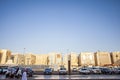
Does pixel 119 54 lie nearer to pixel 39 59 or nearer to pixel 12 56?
pixel 39 59

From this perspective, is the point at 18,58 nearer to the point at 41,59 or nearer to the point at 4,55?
the point at 4,55

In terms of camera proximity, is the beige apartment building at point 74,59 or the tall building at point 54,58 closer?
the tall building at point 54,58

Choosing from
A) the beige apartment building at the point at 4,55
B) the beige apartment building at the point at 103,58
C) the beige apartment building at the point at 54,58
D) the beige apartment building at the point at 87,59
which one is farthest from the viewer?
the beige apartment building at the point at 4,55

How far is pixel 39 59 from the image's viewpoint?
148 metres

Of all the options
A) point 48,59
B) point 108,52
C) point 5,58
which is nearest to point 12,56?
point 5,58

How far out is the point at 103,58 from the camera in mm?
131500

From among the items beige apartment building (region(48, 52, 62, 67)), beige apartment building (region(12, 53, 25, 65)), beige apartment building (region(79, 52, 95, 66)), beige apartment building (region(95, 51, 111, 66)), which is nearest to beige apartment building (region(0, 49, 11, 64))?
beige apartment building (region(12, 53, 25, 65))

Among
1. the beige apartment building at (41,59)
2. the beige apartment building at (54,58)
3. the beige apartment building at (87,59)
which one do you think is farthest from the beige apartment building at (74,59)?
the beige apartment building at (41,59)

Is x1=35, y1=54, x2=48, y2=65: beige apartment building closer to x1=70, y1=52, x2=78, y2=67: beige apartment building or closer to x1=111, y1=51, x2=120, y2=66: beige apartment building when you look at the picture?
x1=70, y1=52, x2=78, y2=67: beige apartment building

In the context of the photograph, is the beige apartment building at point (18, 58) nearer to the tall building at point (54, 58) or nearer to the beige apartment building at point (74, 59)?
the tall building at point (54, 58)

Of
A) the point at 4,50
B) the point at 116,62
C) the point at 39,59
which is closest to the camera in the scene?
the point at 116,62

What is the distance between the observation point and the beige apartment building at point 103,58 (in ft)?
429

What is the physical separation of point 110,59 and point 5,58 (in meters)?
90.6

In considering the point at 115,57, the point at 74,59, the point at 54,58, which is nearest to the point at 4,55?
the point at 54,58
